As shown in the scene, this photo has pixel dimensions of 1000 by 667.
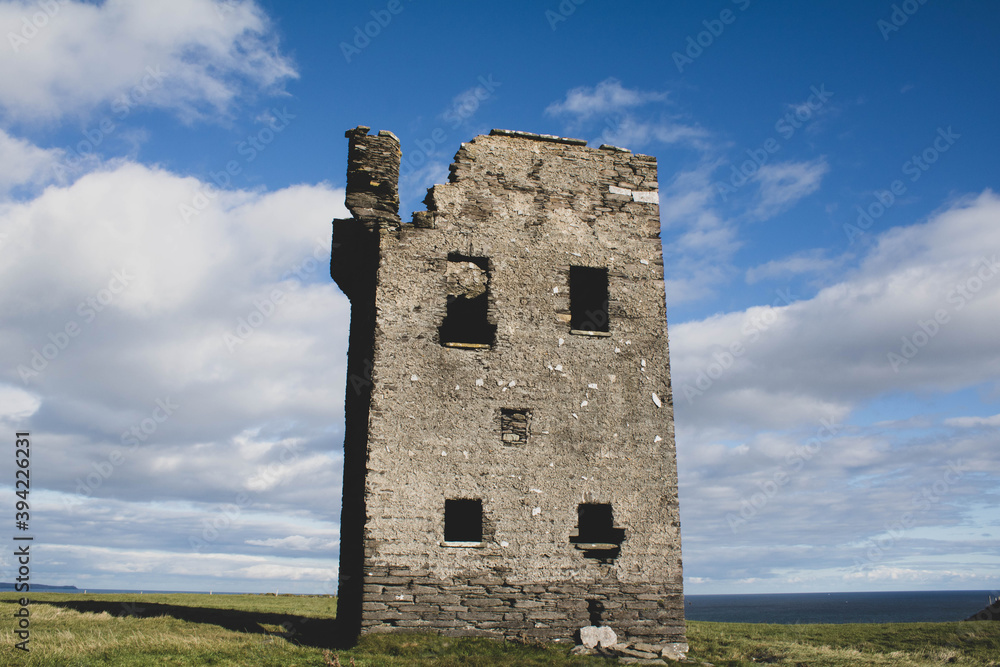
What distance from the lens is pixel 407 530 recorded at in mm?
11227

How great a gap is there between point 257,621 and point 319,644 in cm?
412

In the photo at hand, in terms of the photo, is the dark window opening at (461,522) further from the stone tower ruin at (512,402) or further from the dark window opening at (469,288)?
the dark window opening at (469,288)

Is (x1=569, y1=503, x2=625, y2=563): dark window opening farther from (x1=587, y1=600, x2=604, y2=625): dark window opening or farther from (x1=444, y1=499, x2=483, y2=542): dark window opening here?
(x1=444, y1=499, x2=483, y2=542): dark window opening

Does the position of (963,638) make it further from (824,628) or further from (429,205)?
(429,205)

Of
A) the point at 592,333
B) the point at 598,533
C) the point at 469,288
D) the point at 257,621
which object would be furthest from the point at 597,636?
the point at 257,621

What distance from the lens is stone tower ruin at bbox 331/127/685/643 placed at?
37.0 feet

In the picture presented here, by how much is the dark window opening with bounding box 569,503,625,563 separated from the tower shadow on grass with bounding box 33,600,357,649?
417 cm

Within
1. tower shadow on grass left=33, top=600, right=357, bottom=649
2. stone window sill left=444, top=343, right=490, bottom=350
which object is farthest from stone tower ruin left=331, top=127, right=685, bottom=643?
tower shadow on grass left=33, top=600, right=357, bottom=649

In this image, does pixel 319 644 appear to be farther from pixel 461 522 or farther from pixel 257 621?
pixel 257 621

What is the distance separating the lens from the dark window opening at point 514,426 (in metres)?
12.0

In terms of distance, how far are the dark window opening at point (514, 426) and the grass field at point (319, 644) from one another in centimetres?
327

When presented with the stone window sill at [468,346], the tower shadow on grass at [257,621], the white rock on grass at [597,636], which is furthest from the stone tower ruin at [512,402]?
the tower shadow on grass at [257,621]

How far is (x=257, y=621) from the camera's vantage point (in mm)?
14359

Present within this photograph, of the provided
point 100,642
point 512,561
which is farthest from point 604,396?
point 100,642
